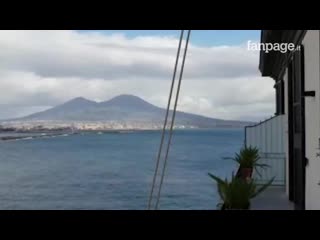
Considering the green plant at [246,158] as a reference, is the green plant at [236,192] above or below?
below

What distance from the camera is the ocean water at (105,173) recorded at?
29734 millimetres

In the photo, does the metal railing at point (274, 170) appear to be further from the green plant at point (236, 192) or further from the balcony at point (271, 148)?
the green plant at point (236, 192)

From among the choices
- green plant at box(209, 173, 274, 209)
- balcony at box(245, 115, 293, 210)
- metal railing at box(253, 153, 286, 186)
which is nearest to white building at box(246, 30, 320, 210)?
green plant at box(209, 173, 274, 209)

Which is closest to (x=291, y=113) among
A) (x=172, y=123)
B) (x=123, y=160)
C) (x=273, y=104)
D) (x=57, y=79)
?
(x=172, y=123)

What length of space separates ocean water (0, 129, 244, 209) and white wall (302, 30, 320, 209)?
7.92 m

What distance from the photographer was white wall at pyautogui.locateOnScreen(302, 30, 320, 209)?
13.3ft

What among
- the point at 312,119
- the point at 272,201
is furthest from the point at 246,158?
the point at 312,119

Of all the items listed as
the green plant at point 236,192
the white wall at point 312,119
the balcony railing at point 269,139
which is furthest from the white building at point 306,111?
the balcony railing at point 269,139

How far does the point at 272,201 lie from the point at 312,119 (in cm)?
333

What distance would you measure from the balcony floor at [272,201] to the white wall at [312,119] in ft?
5.80

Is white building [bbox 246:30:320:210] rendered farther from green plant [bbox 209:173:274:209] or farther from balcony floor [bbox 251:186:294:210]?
green plant [bbox 209:173:274:209]

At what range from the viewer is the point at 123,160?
2206 inches
